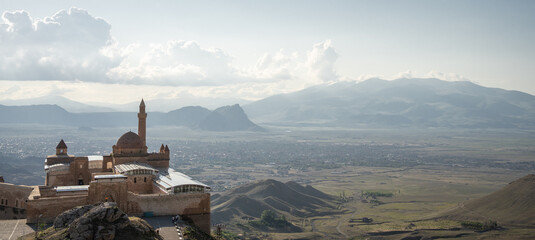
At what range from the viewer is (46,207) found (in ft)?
139

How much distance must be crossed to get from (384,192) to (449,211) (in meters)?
35.8

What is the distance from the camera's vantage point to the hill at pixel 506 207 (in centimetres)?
9644

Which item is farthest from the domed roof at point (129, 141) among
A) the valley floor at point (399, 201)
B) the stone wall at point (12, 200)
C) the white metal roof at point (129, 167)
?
the valley floor at point (399, 201)

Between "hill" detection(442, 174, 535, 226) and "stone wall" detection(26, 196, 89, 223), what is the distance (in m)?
77.7

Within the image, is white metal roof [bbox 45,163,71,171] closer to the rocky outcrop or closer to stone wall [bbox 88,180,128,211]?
stone wall [bbox 88,180,128,211]

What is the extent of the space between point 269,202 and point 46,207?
7378cm

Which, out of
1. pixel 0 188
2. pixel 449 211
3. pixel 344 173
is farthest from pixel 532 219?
pixel 344 173

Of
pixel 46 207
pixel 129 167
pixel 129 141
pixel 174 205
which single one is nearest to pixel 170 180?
pixel 174 205

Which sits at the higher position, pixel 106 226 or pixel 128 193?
pixel 128 193

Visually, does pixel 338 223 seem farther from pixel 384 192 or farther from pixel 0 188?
pixel 0 188

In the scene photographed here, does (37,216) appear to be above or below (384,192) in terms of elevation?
above

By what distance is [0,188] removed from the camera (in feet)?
169

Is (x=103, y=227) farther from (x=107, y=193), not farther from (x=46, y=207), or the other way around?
(x=46, y=207)

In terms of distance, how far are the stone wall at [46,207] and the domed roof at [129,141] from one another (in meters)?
18.4
